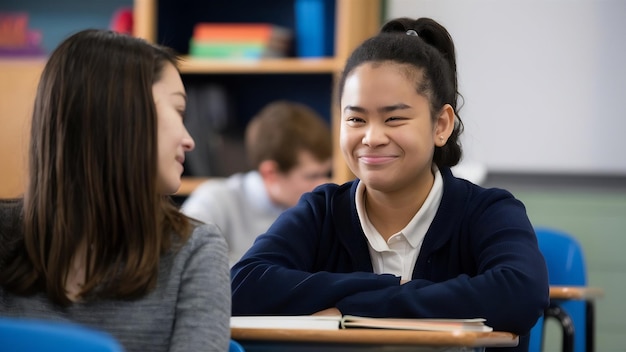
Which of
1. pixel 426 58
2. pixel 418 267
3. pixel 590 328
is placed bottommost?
pixel 590 328

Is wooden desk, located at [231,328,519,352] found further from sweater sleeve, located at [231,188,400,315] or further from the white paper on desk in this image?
Result: sweater sleeve, located at [231,188,400,315]

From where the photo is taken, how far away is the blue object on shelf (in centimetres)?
422

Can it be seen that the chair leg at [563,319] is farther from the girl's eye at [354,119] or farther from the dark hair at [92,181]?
the dark hair at [92,181]

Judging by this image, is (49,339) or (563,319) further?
(563,319)

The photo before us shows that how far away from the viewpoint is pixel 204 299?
4.86 feet

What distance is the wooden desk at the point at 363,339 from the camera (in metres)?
1.43

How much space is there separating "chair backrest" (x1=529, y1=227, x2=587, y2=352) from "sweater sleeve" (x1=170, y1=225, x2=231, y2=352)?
5.03ft

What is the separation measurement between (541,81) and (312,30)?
3.32ft

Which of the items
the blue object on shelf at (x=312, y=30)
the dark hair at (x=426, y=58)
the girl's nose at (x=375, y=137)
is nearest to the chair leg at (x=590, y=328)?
the dark hair at (x=426, y=58)

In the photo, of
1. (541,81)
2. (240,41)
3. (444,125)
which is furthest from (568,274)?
(240,41)

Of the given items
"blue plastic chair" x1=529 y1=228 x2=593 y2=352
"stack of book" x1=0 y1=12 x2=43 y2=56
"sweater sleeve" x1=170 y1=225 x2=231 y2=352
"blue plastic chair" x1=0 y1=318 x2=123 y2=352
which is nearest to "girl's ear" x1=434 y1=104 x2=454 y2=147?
"sweater sleeve" x1=170 y1=225 x2=231 y2=352

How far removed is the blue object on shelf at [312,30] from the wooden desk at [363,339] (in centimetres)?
284

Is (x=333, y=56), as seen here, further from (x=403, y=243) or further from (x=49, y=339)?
(x=49, y=339)

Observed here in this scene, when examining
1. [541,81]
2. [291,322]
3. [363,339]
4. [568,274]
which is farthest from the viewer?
[541,81]
